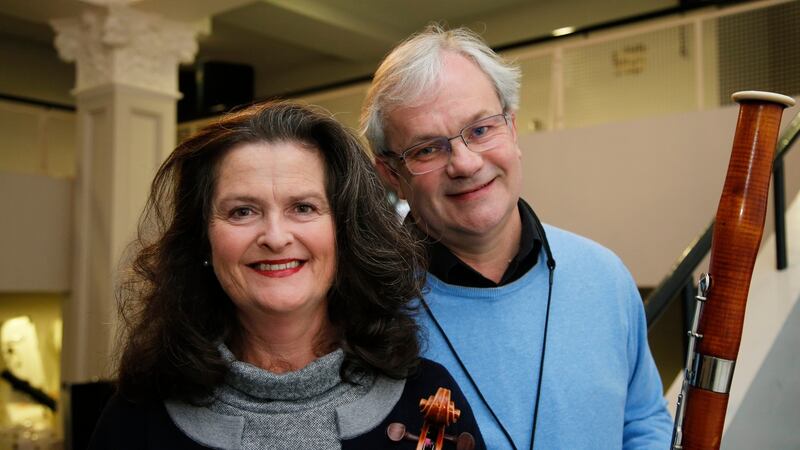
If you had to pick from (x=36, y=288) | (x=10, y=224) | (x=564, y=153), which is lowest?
(x=36, y=288)

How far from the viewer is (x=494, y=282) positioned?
1.95 metres

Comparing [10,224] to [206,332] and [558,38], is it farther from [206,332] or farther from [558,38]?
[206,332]

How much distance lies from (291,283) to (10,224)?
25.1ft

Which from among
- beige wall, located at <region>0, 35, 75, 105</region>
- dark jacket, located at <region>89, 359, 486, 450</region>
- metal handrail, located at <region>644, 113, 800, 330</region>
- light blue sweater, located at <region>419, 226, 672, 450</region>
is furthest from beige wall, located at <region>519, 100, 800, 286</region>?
beige wall, located at <region>0, 35, 75, 105</region>

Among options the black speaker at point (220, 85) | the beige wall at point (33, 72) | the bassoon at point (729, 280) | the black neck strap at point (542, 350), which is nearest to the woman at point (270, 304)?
the black neck strap at point (542, 350)

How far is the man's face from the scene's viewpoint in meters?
1.89

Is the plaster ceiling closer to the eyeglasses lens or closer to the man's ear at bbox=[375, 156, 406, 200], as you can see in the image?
the man's ear at bbox=[375, 156, 406, 200]

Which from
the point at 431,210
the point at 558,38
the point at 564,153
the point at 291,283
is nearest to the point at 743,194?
the point at 431,210

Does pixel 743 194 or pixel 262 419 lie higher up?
pixel 743 194

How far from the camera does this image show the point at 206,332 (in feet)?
5.56

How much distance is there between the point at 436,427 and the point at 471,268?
0.46 meters

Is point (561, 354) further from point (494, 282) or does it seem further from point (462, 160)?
point (462, 160)

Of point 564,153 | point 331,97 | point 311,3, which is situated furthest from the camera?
point 311,3

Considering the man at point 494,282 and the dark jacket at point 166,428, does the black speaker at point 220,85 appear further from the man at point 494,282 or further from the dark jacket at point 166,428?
the dark jacket at point 166,428
